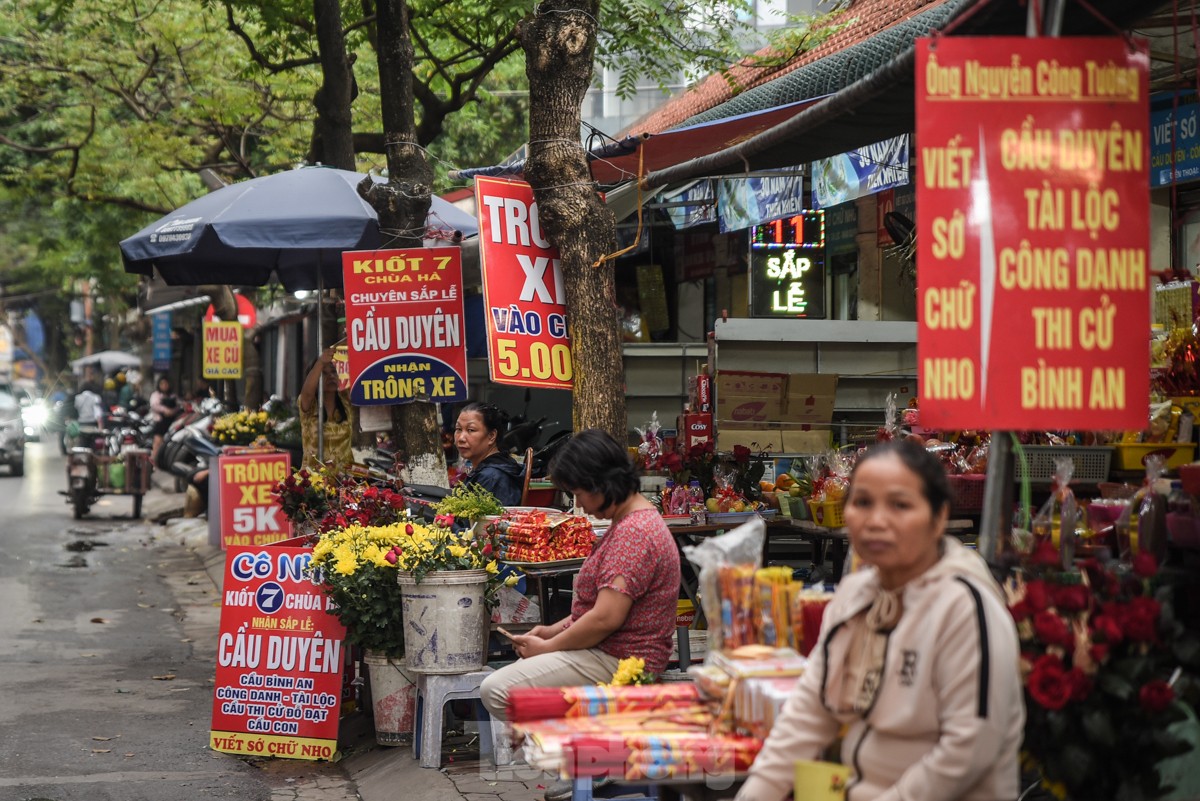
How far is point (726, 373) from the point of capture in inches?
387

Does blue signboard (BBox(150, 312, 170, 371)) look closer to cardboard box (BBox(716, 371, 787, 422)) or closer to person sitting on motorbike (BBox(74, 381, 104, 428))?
person sitting on motorbike (BBox(74, 381, 104, 428))

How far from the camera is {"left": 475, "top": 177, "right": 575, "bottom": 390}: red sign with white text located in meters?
7.27

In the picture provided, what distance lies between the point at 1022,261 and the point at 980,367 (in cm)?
30

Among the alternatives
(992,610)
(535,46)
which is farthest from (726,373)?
(992,610)

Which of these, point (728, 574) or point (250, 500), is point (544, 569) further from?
point (250, 500)

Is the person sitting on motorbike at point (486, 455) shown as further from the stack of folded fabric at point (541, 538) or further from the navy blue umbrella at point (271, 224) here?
the navy blue umbrella at point (271, 224)

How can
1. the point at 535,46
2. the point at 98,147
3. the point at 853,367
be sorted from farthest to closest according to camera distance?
the point at 98,147
the point at 853,367
the point at 535,46

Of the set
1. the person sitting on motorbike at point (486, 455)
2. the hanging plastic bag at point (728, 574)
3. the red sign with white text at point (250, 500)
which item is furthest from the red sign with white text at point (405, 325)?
the hanging plastic bag at point (728, 574)

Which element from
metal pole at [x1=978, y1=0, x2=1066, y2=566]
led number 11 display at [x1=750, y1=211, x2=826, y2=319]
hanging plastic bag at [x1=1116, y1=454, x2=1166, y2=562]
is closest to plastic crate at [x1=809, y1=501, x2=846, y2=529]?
hanging plastic bag at [x1=1116, y1=454, x2=1166, y2=562]

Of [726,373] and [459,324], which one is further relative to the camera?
[726,373]

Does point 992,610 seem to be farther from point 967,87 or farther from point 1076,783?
point 967,87

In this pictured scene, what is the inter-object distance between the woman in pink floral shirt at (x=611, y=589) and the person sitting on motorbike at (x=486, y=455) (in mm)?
2821

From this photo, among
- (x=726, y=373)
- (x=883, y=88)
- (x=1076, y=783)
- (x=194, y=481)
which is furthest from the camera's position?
(x=194, y=481)

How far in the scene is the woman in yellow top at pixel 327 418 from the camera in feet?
35.5
